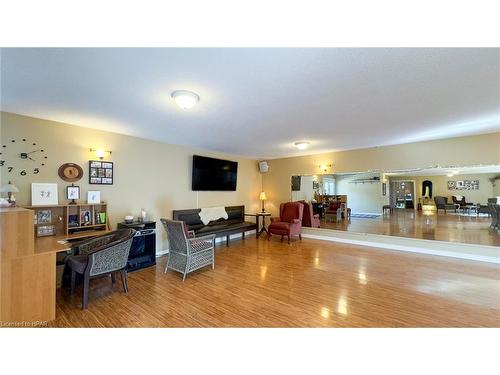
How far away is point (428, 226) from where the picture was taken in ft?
19.5

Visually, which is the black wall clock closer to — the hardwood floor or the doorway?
the hardwood floor

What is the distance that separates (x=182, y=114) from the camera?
117 inches

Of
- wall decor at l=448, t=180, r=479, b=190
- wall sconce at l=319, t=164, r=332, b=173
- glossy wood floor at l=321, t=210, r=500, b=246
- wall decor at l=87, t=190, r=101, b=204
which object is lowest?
glossy wood floor at l=321, t=210, r=500, b=246

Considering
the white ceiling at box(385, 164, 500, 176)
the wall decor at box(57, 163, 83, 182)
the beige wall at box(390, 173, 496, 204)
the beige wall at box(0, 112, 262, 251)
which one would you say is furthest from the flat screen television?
the beige wall at box(390, 173, 496, 204)

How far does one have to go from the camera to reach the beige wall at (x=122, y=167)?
2.97 metres

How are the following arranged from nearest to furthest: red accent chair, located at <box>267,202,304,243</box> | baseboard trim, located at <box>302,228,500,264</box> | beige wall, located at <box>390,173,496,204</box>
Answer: baseboard trim, located at <box>302,228,500,264</box> → beige wall, located at <box>390,173,496,204</box> → red accent chair, located at <box>267,202,304,243</box>

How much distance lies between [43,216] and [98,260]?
1.41 meters

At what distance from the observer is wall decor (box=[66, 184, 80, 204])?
330cm

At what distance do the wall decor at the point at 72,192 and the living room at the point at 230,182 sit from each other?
0.02m

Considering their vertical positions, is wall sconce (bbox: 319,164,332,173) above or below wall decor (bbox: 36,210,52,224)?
above

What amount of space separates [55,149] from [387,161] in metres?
6.70

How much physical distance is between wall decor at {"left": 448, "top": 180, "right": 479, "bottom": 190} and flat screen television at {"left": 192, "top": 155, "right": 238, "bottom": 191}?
571cm

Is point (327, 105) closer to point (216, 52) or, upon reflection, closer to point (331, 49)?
point (331, 49)
